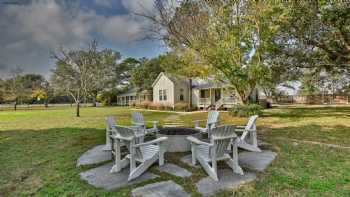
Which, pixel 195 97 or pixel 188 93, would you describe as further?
pixel 188 93

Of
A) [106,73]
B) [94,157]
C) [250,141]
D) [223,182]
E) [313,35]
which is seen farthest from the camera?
[106,73]

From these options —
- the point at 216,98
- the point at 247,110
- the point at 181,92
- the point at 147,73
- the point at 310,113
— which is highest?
the point at 147,73

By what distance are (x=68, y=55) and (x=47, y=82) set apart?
31056 millimetres

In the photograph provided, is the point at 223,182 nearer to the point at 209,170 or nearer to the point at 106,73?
the point at 209,170

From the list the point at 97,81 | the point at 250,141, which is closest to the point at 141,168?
the point at 250,141

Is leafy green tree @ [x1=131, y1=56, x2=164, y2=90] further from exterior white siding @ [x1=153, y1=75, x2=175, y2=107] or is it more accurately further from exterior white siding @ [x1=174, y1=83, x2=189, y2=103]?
exterior white siding @ [x1=174, y1=83, x2=189, y2=103]

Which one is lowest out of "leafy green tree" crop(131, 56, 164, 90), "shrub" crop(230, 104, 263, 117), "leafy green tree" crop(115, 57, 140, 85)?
"shrub" crop(230, 104, 263, 117)

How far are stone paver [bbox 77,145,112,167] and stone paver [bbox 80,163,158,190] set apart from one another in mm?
491

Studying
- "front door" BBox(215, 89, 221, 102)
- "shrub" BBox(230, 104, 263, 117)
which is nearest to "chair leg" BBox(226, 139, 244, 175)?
"shrub" BBox(230, 104, 263, 117)

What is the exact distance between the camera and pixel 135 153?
361 cm

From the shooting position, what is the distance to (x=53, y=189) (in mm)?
3191

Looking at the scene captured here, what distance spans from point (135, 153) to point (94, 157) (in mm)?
1559

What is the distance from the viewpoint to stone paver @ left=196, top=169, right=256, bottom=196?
2.97 m

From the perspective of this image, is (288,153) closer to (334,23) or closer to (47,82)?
(334,23)
